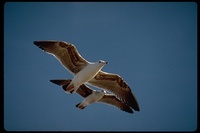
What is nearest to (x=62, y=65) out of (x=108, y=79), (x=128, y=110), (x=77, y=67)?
(x=77, y=67)

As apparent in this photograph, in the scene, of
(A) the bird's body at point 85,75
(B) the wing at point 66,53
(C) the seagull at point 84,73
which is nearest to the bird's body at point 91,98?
(C) the seagull at point 84,73

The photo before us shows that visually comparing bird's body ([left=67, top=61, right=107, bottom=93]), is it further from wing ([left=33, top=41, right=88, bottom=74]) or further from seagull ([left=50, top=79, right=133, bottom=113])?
wing ([left=33, top=41, right=88, bottom=74])

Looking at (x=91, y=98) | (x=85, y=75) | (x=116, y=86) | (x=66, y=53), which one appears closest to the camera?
(x=85, y=75)

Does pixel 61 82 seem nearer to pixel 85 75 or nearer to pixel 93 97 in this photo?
pixel 85 75

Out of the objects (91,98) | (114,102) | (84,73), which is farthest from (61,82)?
(114,102)

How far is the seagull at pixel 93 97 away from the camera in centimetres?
1024

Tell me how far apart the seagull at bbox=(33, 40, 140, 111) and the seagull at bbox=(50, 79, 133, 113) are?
173 millimetres

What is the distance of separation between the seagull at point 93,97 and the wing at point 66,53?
42 cm

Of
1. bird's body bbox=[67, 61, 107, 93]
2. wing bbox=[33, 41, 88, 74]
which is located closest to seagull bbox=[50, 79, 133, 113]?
bird's body bbox=[67, 61, 107, 93]

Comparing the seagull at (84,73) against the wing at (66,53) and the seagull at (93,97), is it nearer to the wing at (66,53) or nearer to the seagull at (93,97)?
the wing at (66,53)

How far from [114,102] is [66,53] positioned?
1973mm

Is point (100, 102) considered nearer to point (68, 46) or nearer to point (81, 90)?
point (81, 90)

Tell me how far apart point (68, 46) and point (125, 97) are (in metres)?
1.98

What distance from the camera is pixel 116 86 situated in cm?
1084
